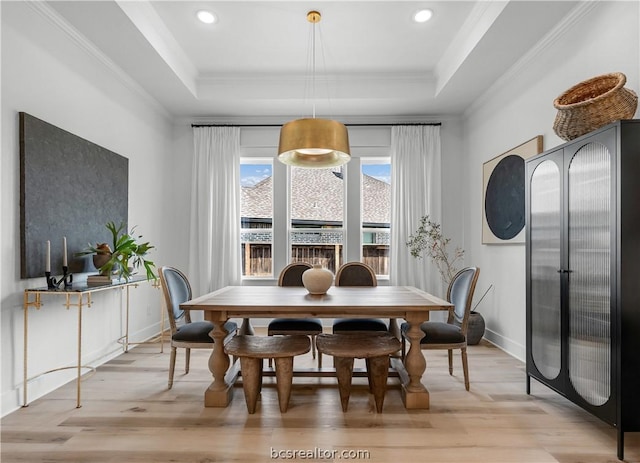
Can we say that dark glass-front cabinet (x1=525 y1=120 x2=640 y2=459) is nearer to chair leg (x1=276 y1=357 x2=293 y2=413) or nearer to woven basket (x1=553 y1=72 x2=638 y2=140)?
woven basket (x1=553 y1=72 x2=638 y2=140)

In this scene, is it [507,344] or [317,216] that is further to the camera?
[317,216]

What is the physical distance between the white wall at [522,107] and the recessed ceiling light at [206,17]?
112 inches

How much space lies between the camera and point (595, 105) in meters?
2.14

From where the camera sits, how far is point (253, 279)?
511cm

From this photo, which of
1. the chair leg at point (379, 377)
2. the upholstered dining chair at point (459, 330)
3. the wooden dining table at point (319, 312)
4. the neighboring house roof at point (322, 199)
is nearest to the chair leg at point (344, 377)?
the chair leg at point (379, 377)

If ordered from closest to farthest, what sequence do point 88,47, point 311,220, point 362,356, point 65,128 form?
point 362,356 < point 65,128 < point 88,47 < point 311,220

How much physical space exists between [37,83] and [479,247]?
15.0ft

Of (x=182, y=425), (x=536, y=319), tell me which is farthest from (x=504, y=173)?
(x=182, y=425)

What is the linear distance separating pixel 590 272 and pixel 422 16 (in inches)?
96.1

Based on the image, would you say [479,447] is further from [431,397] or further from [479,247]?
[479,247]

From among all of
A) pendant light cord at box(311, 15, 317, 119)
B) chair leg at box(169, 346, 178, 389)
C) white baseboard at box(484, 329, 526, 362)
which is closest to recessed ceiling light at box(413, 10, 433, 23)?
pendant light cord at box(311, 15, 317, 119)

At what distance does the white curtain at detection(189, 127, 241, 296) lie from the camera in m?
4.88

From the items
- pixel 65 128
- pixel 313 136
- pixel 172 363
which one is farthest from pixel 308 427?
pixel 65 128

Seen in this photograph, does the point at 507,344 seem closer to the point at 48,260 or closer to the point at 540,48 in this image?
the point at 540,48
